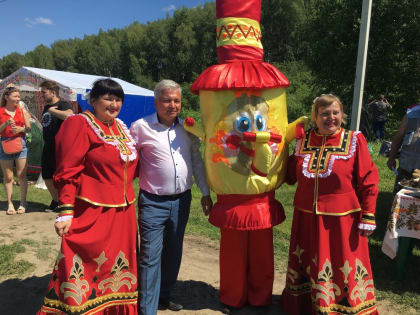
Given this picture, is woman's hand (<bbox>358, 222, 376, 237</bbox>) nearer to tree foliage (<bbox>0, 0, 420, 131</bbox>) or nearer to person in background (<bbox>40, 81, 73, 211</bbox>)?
person in background (<bbox>40, 81, 73, 211</bbox>)

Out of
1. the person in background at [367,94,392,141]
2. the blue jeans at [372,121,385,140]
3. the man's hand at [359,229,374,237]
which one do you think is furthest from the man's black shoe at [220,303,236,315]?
the blue jeans at [372,121,385,140]

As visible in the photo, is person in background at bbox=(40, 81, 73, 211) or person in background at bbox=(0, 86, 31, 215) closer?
person in background at bbox=(40, 81, 73, 211)

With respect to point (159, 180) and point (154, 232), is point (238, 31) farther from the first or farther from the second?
point (154, 232)

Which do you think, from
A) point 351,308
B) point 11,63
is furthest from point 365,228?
point 11,63

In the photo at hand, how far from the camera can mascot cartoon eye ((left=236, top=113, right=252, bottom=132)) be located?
2.60 m

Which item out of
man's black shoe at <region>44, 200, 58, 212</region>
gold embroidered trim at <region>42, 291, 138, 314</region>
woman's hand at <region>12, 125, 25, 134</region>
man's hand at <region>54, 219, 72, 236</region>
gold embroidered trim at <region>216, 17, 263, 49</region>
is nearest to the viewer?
man's hand at <region>54, 219, 72, 236</region>

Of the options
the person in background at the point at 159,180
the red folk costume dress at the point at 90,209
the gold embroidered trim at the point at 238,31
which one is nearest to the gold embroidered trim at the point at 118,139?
the red folk costume dress at the point at 90,209

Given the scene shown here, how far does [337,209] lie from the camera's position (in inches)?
96.7

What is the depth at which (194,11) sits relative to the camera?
39.8 m

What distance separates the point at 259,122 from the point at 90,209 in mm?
1302

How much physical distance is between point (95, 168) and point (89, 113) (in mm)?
390

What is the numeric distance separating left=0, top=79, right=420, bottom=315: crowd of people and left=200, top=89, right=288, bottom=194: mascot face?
19cm

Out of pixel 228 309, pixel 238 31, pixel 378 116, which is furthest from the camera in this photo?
pixel 378 116

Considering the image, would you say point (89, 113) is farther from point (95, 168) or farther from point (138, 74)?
point (138, 74)
